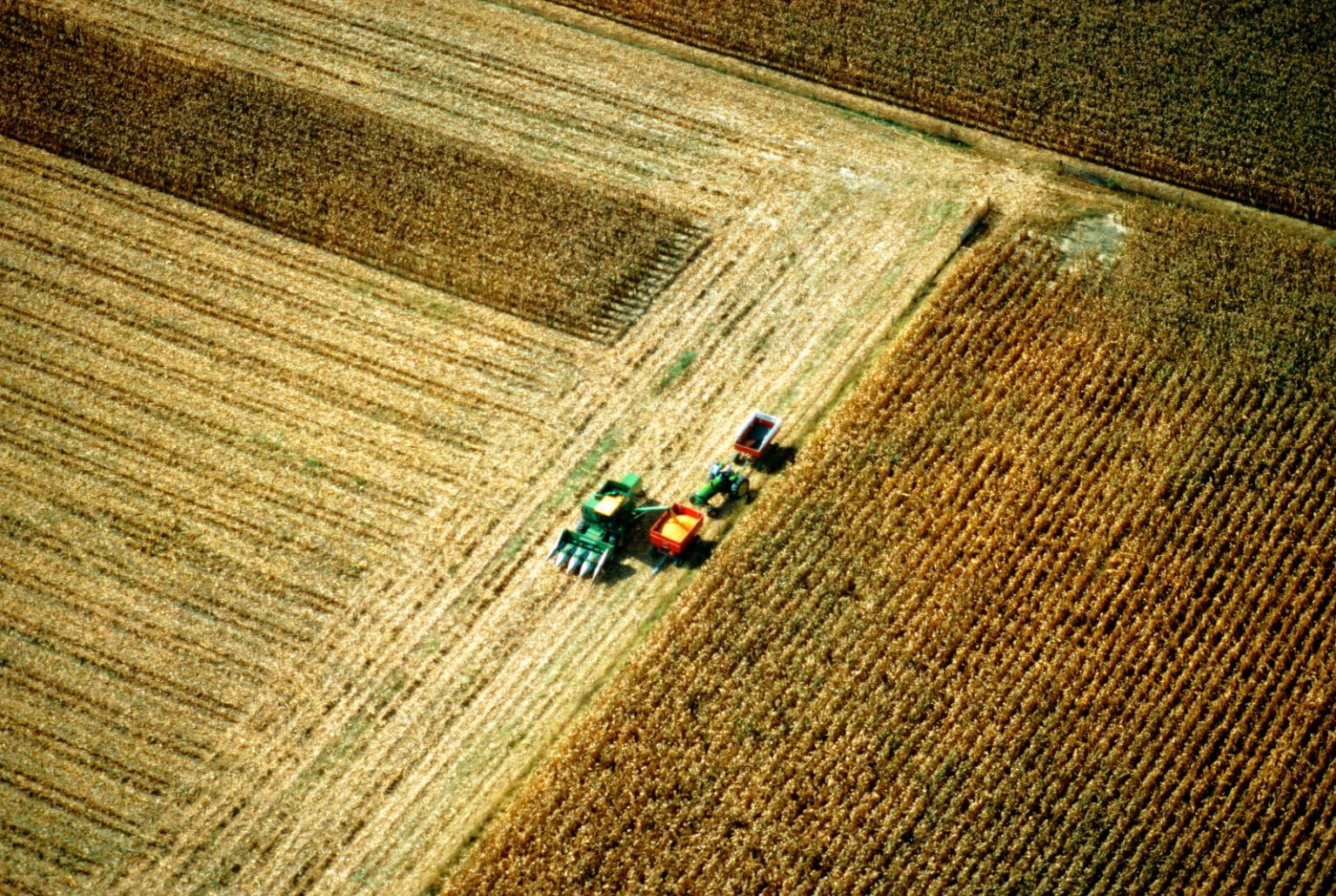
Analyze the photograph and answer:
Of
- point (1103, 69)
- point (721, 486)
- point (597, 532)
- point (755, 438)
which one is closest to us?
point (597, 532)

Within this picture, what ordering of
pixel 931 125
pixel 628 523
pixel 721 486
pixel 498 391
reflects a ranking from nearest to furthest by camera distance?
1. pixel 628 523
2. pixel 721 486
3. pixel 498 391
4. pixel 931 125

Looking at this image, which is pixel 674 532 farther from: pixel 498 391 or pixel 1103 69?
pixel 1103 69

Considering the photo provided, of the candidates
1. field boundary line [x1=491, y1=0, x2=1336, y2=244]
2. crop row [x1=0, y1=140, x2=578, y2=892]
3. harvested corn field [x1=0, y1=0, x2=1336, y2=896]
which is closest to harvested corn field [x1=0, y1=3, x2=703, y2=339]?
harvested corn field [x1=0, y1=0, x2=1336, y2=896]

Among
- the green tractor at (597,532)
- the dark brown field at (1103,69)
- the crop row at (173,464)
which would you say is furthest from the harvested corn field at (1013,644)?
the crop row at (173,464)

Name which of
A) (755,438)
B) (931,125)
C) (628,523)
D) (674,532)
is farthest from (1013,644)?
(931,125)

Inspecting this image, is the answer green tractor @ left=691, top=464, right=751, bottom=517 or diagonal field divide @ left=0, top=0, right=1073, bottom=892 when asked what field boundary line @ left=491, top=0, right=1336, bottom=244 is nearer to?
diagonal field divide @ left=0, top=0, right=1073, bottom=892

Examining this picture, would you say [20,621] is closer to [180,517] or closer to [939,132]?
[180,517]

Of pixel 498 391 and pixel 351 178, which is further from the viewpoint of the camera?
pixel 351 178

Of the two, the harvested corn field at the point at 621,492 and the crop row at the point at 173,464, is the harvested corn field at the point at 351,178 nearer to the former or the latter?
the harvested corn field at the point at 621,492
